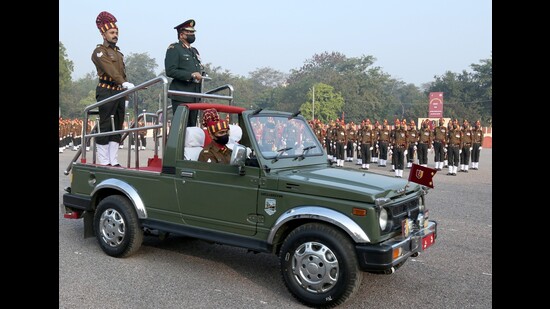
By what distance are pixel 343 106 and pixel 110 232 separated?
60.0 m

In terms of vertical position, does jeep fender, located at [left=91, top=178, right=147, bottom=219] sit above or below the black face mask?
below

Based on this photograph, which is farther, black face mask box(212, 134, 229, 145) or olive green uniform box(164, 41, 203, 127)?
olive green uniform box(164, 41, 203, 127)

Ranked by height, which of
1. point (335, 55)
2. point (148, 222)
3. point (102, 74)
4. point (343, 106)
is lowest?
point (148, 222)

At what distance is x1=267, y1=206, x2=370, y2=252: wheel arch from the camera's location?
14.0 feet

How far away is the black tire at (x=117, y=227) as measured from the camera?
5727 mm

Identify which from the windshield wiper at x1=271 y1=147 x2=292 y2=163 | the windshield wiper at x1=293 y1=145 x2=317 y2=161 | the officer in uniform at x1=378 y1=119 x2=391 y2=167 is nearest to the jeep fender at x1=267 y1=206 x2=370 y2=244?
the windshield wiper at x1=271 y1=147 x2=292 y2=163

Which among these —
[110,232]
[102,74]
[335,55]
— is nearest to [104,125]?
[102,74]

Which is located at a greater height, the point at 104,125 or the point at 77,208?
the point at 104,125

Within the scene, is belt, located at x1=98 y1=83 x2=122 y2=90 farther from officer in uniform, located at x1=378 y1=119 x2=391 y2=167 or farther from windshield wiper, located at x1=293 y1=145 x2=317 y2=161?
officer in uniform, located at x1=378 y1=119 x2=391 y2=167

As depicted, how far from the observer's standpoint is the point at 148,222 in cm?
564

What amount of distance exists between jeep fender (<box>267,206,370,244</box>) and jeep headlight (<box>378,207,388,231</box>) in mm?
207

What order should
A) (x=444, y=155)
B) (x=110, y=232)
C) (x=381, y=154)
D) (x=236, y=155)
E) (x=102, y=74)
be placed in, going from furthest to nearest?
(x=381, y=154) → (x=444, y=155) → (x=102, y=74) → (x=110, y=232) → (x=236, y=155)
